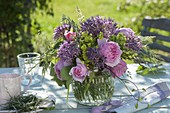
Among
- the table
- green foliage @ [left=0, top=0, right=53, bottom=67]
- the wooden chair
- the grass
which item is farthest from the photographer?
the grass

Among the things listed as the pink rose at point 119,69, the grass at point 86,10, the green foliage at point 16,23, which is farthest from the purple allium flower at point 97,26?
the grass at point 86,10

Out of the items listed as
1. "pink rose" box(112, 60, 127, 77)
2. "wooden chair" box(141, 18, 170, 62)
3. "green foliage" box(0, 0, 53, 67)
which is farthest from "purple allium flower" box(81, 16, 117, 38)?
"green foliage" box(0, 0, 53, 67)

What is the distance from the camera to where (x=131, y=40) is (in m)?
1.56

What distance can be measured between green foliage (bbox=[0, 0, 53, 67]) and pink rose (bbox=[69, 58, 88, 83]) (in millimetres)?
1949

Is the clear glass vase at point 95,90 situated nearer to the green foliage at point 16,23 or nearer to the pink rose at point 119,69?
the pink rose at point 119,69

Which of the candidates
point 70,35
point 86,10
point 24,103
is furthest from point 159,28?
point 86,10

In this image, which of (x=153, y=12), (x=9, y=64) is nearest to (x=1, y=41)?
(x=9, y=64)

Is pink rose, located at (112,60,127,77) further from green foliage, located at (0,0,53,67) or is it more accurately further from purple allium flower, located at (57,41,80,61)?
green foliage, located at (0,0,53,67)

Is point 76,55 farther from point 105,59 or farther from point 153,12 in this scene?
point 153,12

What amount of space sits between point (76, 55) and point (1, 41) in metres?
2.16

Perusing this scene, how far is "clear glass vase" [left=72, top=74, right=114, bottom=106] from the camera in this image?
157cm

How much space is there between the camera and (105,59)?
1490mm

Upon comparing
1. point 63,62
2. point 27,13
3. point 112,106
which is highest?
point 27,13

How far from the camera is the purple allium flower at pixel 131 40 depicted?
1.55 m
